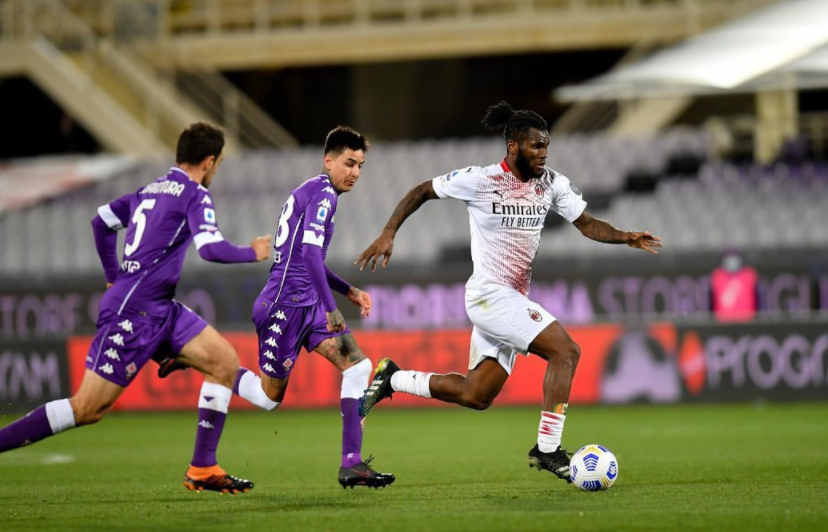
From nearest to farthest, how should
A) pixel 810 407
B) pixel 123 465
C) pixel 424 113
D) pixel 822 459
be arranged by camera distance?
pixel 822 459 < pixel 123 465 < pixel 810 407 < pixel 424 113

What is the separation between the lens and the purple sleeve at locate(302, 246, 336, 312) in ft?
25.4

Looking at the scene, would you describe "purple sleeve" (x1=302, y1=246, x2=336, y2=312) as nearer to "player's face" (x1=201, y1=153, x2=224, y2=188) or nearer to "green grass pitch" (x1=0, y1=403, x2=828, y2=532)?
"player's face" (x1=201, y1=153, x2=224, y2=188)

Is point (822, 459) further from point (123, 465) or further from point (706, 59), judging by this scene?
point (706, 59)

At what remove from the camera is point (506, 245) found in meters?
8.16

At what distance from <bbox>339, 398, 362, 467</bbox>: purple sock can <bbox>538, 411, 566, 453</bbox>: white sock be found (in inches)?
48.2

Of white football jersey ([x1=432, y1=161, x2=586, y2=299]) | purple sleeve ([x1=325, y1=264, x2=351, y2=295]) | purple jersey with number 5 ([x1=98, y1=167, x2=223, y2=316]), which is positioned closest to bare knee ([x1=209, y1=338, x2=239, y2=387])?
purple jersey with number 5 ([x1=98, y1=167, x2=223, y2=316])

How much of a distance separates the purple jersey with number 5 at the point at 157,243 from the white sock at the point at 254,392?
1.17 metres

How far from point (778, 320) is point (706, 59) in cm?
388

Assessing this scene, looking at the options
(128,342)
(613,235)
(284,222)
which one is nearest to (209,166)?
(284,222)

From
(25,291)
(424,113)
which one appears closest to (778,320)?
(25,291)

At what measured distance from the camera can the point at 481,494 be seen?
778 centimetres

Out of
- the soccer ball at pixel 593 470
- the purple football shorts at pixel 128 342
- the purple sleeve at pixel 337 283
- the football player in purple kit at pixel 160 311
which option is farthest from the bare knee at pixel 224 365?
the soccer ball at pixel 593 470

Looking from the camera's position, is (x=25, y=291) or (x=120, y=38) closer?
(x=25, y=291)

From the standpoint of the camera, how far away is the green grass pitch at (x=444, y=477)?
21.6ft
